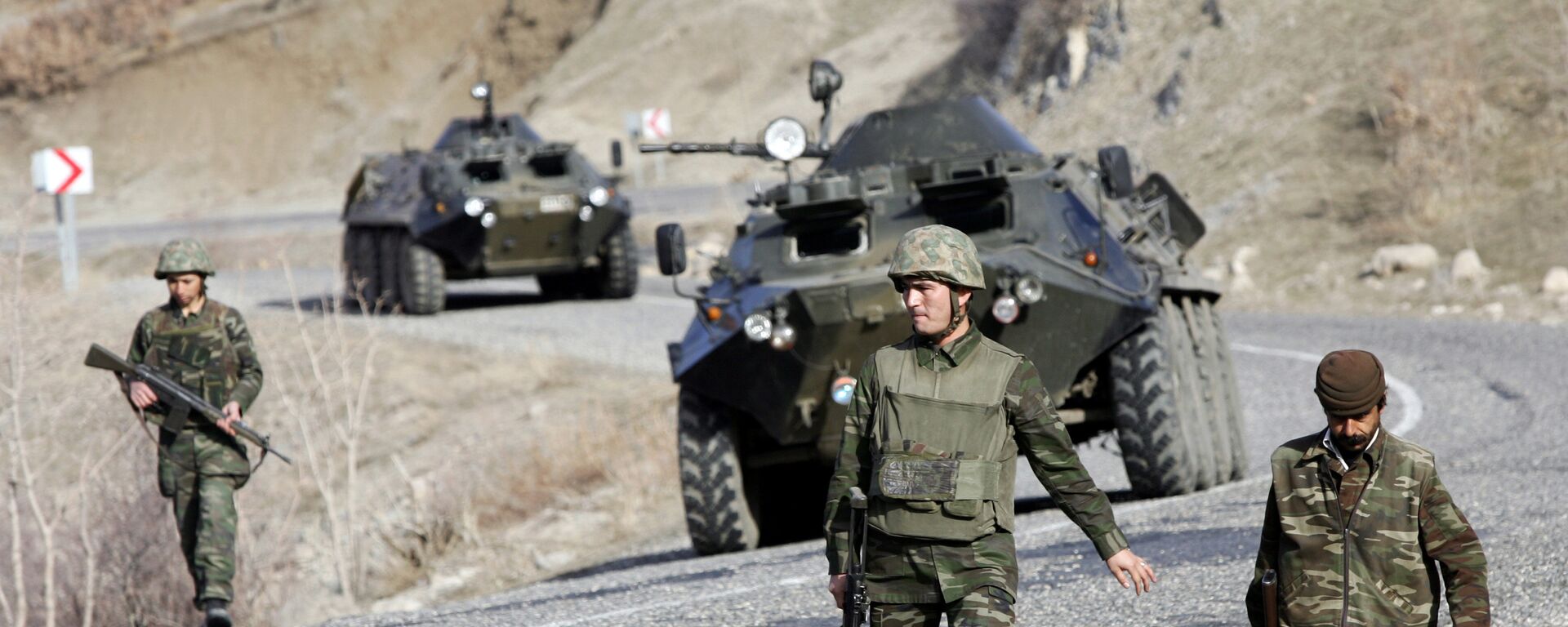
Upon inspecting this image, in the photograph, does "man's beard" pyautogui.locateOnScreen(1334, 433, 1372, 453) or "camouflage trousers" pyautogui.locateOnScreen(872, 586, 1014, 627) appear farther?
"camouflage trousers" pyautogui.locateOnScreen(872, 586, 1014, 627)

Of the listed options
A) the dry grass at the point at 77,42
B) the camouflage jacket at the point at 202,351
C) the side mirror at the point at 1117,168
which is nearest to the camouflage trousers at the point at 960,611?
the camouflage jacket at the point at 202,351

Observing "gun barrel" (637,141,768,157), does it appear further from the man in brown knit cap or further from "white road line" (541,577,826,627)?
the man in brown knit cap

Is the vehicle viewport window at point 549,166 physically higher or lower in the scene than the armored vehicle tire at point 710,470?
higher

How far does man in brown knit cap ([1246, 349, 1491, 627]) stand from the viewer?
4.36 m

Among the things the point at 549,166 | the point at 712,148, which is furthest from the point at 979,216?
the point at 549,166

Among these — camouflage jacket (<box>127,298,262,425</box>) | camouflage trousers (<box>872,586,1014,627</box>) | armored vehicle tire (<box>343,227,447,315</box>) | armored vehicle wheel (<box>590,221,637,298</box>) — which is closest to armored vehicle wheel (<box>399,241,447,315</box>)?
armored vehicle tire (<box>343,227,447,315</box>)

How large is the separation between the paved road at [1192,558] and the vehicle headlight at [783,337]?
1.00 meters

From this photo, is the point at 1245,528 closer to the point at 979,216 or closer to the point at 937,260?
the point at 979,216

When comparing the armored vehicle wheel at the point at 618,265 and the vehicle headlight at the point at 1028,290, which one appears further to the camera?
the armored vehicle wheel at the point at 618,265

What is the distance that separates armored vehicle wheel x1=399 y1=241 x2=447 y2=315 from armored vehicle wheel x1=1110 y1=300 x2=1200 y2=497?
1374cm

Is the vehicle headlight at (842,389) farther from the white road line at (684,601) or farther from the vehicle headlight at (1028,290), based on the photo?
the white road line at (684,601)

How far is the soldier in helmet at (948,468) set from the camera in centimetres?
490

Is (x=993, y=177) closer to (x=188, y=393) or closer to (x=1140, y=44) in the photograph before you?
(x=188, y=393)

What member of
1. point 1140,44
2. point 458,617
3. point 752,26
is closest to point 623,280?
point 1140,44
